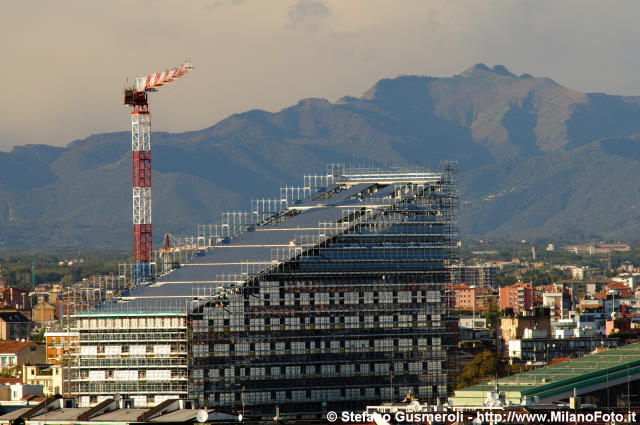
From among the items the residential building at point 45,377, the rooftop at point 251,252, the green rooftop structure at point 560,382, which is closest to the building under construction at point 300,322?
the rooftop at point 251,252

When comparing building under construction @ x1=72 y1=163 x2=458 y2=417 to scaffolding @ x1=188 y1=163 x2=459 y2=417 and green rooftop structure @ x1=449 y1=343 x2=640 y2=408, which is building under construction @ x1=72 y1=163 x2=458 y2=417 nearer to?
scaffolding @ x1=188 y1=163 x2=459 y2=417

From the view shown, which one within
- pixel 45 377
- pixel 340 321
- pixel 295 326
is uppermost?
pixel 340 321

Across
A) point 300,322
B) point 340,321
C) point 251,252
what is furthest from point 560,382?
point 251,252

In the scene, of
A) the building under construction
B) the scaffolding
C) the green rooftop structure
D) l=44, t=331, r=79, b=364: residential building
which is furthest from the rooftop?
the green rooftop structure

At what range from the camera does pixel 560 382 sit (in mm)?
151500

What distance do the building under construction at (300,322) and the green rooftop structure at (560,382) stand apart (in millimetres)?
18727

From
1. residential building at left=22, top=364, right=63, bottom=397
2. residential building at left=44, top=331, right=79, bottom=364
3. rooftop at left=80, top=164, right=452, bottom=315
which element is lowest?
residential building at left=22, top=364, right=63, bottom=397

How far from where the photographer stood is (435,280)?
7283 inches

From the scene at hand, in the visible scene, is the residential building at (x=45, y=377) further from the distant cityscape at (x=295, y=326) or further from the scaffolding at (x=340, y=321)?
the scaffolding at (x=340, y=321)

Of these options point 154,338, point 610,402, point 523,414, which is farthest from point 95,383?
point 523,414

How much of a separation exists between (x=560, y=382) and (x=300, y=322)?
120 feet

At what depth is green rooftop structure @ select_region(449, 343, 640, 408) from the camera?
142m

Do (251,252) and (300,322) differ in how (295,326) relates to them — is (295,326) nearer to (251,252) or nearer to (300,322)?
(300,322)

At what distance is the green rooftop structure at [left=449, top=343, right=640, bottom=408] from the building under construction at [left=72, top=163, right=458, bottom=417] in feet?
61.4
